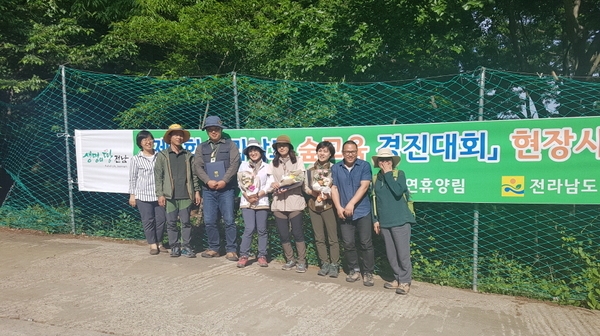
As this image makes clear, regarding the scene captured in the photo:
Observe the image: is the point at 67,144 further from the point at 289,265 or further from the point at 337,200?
the point at 337,200

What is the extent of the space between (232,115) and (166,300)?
8.83 ft

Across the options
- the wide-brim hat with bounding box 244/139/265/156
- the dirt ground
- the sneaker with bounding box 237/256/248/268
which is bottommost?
the dirt ground

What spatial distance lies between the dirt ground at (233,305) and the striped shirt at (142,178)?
849 mm

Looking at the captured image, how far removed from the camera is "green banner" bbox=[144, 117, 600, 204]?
4.41 m

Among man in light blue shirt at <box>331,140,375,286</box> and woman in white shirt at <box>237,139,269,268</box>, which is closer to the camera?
man in light blue shirt at <box>331,140,375,286</box>

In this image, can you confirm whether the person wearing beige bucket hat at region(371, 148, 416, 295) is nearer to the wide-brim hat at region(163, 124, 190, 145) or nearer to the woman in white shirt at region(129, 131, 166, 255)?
the wide-brim hat at region(163, 124, 190, 145)

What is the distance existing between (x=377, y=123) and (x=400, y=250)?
1689 mm

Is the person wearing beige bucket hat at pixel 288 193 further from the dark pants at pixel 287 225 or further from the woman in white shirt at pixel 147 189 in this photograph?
the woman in white shirt at pixel 147 189

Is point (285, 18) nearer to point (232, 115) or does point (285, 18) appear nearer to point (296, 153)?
point (232, 115)

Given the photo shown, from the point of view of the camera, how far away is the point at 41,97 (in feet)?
25.7

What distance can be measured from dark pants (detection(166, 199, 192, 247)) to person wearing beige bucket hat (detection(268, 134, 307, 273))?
1243mm

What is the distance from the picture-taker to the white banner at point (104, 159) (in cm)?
675

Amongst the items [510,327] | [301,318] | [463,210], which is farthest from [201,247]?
[510,327]

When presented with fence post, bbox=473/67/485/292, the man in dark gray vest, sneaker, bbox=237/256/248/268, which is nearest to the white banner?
the man in dark gray vest
